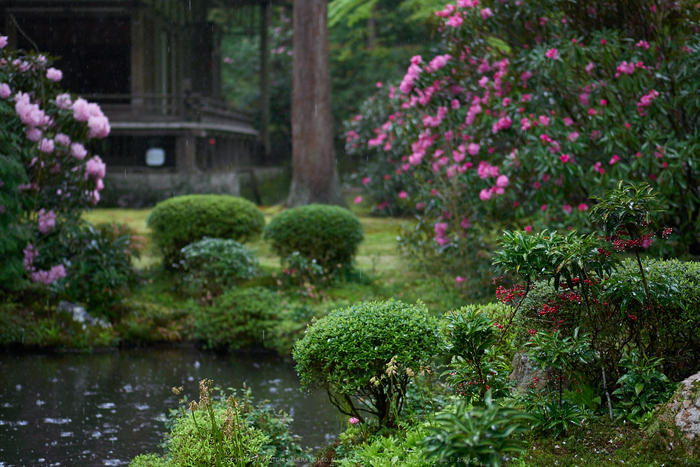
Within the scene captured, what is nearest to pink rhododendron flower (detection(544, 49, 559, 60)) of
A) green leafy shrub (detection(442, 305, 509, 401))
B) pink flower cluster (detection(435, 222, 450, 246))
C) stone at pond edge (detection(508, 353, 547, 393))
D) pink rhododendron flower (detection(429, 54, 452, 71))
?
pink rhododendron flower (detection(429, 54, 452, 71))

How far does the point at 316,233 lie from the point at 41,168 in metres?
3.61

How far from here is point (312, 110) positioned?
14.2 meters

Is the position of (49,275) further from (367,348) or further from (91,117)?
(367,348)

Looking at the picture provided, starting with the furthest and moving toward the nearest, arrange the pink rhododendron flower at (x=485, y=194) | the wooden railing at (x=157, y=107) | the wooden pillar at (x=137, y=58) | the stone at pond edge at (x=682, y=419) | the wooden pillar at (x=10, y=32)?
the wooden pillar at (x=137, y=58), the wooden railing at (x=157, y=107), the wooden pillar at (x=10, y=32), the pink rhododendron flower at (x=485, y=194), the stone at pond edge at (x=682, y=419)

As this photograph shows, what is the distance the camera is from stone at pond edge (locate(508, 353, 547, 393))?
4098 millimetres

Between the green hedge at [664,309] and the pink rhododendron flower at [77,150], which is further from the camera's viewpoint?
the pink rhododendron flower at [77,150]

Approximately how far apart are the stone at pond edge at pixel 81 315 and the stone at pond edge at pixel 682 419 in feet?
22.1

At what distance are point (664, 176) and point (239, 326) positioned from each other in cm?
498

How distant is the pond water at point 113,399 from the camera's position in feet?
16.9

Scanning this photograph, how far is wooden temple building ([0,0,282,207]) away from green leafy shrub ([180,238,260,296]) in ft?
24.3

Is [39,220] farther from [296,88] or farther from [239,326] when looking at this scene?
[296,88]

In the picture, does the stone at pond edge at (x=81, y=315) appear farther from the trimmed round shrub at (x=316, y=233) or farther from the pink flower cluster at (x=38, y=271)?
the trimmed round shrub at (x=316, y=233)

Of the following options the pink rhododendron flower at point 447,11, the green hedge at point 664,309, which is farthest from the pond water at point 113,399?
the pink rhododendron flower at point 447,11

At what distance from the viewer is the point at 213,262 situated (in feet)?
29.2
